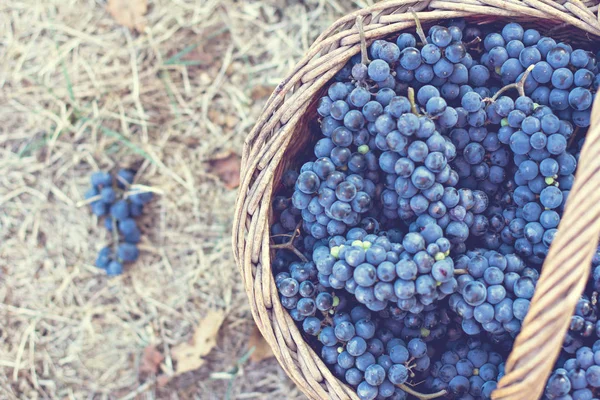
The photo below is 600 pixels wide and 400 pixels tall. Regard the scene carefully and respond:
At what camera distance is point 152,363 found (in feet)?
5.67

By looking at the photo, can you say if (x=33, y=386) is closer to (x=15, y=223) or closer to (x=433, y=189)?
(x=15, y=223)

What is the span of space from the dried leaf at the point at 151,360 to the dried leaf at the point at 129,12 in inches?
41.5

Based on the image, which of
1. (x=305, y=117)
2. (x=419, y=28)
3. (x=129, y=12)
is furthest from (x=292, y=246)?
(x=129, y=12)

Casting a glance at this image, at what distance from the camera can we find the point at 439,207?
1.03 metres

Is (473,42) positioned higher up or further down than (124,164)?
higher up

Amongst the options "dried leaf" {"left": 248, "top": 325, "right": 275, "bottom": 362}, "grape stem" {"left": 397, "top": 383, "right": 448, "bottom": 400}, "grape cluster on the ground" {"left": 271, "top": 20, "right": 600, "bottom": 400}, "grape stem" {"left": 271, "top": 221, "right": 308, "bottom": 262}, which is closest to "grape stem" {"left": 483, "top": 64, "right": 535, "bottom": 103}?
"grape cluster on the ground" {"left": 271, "top": 20, "right": 600, "bottom": 400}

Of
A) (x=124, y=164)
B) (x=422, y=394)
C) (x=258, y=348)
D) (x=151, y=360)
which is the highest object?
(x=124, y=164)

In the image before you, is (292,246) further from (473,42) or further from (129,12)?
(129,12)

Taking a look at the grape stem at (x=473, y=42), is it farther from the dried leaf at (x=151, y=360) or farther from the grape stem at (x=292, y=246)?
the dried leaf at (x=151, y=360)

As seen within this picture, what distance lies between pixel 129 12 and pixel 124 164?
51 centimetres

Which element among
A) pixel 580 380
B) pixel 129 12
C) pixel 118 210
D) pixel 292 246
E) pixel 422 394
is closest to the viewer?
pixel 580 380

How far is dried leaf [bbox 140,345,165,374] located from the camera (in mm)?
1726

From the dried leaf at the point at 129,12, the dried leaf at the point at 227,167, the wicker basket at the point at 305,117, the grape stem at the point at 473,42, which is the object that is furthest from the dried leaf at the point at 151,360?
the grape stem at the point at 473,42

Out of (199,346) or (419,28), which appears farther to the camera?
(199,346)
